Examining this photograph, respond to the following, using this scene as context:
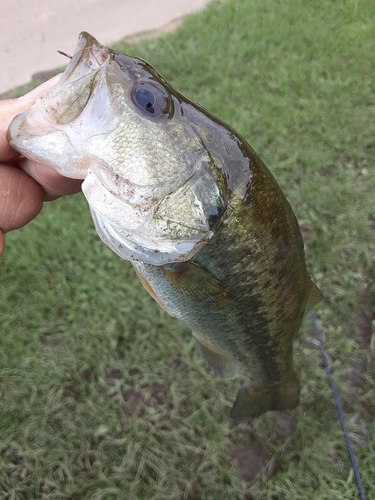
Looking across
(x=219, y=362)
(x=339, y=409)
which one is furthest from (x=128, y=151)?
(x=339, y=409)

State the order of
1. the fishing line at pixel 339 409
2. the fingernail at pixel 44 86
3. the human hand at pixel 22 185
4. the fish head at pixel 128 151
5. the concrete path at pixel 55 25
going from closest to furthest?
the fish head at pixel 128 151
the fingernail at pixel 44 86
the human hand at pixel 22 185
the fishing line at pixel 339 409
the concrete path at pixel 55 25

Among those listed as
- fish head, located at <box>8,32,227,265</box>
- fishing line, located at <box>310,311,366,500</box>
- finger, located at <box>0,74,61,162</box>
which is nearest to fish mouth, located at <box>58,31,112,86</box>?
fish head, located at <box>8,32,227,265</box>

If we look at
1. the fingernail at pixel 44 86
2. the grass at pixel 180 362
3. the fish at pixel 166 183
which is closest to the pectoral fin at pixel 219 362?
the fish at pixel 166 183

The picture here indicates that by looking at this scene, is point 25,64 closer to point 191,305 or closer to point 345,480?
point 191,305

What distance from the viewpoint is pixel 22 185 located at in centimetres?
146

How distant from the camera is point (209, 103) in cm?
346

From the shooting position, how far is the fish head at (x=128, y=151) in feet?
3.56

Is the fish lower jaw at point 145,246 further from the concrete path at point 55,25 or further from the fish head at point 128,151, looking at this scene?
the concrete path at point 55,25

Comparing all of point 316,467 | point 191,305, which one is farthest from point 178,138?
point 316,467

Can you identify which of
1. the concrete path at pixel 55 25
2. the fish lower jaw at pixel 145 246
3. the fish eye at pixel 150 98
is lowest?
the concrete path at pixel 55 25

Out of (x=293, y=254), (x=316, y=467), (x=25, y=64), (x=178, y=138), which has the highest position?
(x=178, y=138)

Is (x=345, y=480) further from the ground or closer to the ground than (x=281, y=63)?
closer to the ground

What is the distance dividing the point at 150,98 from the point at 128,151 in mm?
163

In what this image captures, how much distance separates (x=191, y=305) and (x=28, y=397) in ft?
5.26
